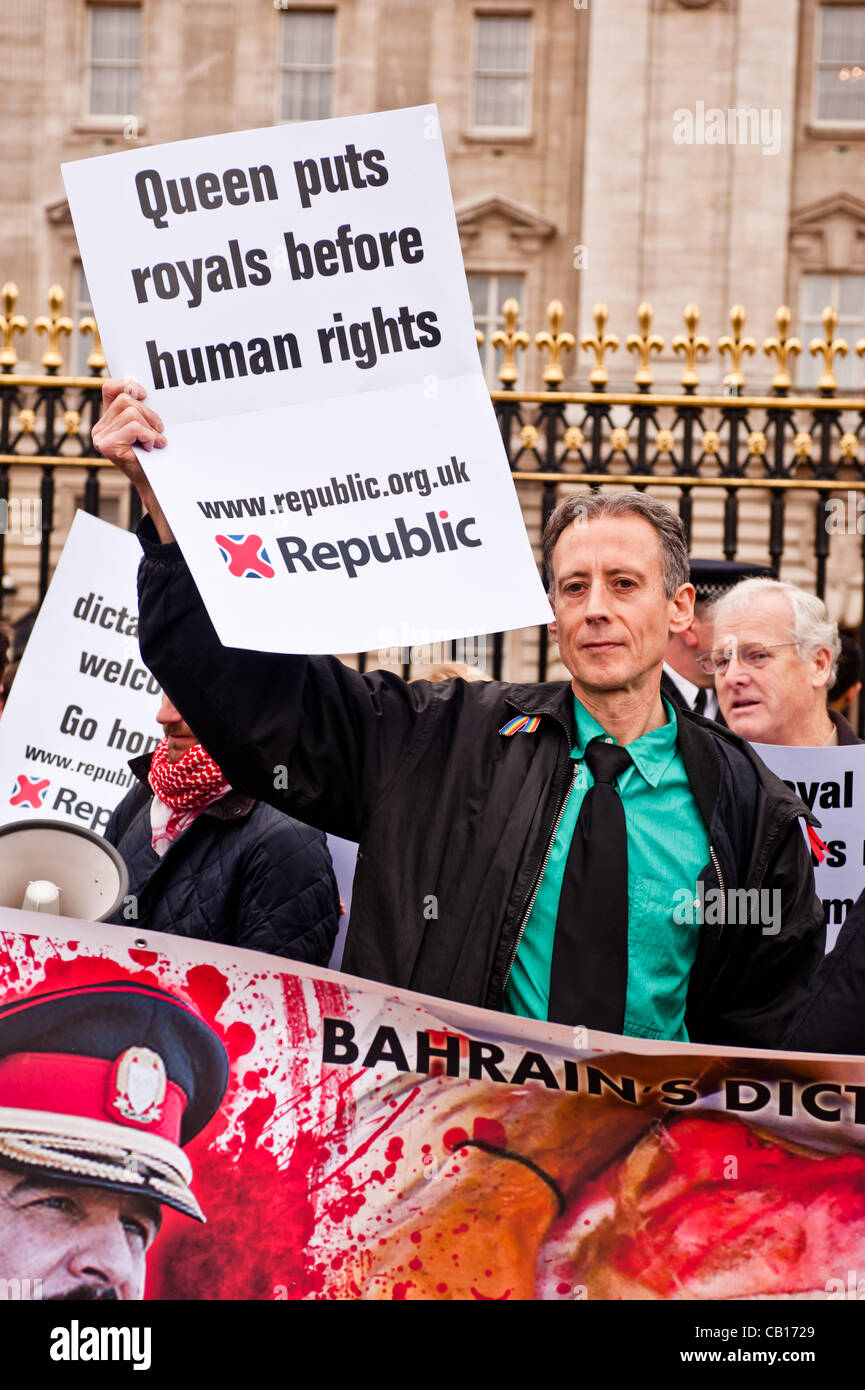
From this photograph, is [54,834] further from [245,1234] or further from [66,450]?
[66,450]

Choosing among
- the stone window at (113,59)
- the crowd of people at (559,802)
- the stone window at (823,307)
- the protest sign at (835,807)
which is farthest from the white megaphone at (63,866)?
the stone window at (113,59)

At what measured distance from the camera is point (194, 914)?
11.7 ft

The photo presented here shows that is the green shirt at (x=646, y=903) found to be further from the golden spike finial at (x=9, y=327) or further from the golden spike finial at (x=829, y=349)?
the golden spike finial at (x=829, y=349)

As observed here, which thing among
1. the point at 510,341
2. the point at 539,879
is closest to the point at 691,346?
the point at 510,341

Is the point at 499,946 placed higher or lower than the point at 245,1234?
higher

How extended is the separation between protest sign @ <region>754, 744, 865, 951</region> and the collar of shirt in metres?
1.03

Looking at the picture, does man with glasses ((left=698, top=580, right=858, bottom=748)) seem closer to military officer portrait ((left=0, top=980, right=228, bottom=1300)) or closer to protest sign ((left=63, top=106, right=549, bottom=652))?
protest sign ((left=63, top=106, right=549, bottom=652))

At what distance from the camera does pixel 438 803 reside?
8.95ft

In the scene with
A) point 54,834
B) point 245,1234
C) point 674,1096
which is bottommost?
point 245,1234

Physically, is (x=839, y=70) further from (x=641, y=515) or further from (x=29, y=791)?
(x=641, y=515)

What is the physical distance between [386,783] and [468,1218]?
2.64 feet

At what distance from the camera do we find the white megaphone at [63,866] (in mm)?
2695

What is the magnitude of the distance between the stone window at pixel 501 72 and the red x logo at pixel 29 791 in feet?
76.4
